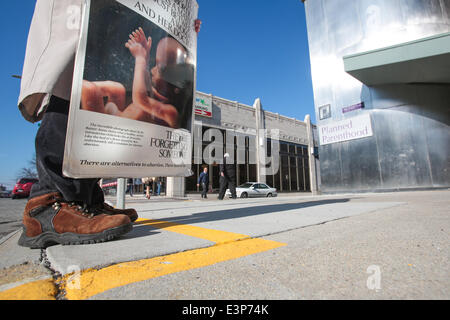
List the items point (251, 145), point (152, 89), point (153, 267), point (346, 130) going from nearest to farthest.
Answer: point (153, 267) < point (152, 89) < point (346, 130) < point (251, 145)

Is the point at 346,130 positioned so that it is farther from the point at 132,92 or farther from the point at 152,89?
the point at 132,92

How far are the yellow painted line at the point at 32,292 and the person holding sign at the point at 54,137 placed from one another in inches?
22.8

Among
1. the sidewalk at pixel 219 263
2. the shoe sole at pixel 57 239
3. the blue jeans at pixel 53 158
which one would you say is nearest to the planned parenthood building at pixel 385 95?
the sidewalk at pixel 219 263

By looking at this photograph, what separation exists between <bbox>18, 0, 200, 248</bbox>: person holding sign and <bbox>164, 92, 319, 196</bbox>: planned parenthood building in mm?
12945

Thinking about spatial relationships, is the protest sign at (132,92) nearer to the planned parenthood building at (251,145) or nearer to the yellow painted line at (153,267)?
the yellow painted line at (153,267)

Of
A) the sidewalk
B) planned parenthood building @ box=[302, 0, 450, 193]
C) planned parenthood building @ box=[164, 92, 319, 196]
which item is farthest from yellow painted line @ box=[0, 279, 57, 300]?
planned parenthood building @ box=[164, 92, 319, 196]

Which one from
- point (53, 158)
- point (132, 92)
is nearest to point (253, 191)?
point (132, 92)

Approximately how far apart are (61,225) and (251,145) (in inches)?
708

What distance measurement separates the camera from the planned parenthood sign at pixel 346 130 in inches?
320

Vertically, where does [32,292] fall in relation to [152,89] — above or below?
below

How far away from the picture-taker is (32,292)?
60cm

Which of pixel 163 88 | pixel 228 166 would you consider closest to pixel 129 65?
pixel 163 88
